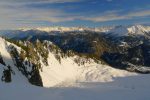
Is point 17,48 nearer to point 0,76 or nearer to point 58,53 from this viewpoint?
point 0,76

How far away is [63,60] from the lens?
192000 mm

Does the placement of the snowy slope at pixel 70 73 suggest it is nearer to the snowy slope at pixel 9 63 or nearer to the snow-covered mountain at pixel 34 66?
the snow-covered mountain at pixel 34 66

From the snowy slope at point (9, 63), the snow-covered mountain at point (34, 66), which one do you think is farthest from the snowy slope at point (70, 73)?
the snowy slope at point (9, 63)

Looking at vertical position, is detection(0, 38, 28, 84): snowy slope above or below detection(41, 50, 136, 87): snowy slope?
above

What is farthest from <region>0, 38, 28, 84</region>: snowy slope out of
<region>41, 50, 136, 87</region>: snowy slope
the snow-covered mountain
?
<region>41, 50, 136, 87</region>: snowy slope

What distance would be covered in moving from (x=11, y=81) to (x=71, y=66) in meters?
105

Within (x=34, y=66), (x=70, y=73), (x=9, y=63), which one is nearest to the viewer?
(x=9, y=63)

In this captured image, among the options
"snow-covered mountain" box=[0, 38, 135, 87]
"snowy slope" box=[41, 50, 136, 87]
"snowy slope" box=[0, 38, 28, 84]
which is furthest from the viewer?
"snowy slope" box=[41, 50, 136, 87]

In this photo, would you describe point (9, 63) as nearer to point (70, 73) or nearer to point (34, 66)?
point (34, 66)

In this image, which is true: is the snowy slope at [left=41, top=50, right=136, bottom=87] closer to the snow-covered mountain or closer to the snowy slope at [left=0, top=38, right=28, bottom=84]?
the snow-covered mountain

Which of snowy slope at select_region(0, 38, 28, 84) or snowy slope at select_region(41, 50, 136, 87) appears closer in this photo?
snowy slope at select_region(0, 38, 28, 84)

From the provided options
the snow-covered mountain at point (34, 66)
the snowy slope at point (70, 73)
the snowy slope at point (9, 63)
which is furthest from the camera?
the snowy slope at point (70, 73)

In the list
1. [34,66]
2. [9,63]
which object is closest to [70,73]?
[34,66]

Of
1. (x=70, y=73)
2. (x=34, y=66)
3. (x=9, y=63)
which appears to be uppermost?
(x=9, y=63)
